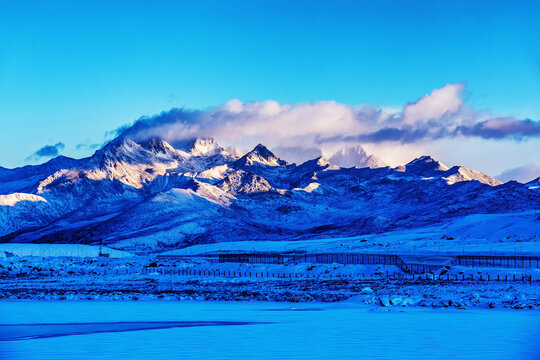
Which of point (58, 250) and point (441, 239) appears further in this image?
point (441, 239)

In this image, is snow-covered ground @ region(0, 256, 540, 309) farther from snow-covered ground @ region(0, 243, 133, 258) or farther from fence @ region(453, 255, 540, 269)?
snow-covered ground @ region(0, 243, 133, 258)

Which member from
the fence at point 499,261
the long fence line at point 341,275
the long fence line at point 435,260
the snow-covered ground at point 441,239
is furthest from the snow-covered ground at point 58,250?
the fence at point 499,261

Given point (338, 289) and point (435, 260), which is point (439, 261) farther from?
point (338, 289)

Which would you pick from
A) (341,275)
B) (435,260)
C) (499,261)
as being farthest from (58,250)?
(499,261)

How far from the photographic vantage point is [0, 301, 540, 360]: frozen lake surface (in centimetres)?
2180

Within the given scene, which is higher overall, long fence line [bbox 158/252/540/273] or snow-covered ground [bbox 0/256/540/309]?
long fence line [bbox 158/252/540/273]

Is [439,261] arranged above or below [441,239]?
below

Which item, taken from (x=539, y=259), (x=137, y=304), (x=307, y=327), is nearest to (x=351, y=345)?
(x=307, y=327)

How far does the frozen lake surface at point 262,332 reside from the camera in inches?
858

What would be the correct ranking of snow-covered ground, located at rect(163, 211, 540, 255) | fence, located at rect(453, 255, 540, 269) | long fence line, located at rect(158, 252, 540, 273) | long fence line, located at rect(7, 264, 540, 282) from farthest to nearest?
snow-covered ground, located at rect(163, 211, 540, 255) < fence, located at rect(453, 255, 540, 269) < long fence line, located at rect(158, 252, 540, 273) < long fence line, located at rect(7, 264, 540, 282)

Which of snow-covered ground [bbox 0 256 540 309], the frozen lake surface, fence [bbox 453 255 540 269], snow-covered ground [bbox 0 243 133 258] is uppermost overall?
snow-covered ground [bbox 0 243 133 258]

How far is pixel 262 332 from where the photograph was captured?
27469 mm

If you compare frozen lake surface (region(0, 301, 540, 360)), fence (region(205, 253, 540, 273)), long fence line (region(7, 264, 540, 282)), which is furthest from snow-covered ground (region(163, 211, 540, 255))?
frozen lake surface (region(0, 301, 540, 360))

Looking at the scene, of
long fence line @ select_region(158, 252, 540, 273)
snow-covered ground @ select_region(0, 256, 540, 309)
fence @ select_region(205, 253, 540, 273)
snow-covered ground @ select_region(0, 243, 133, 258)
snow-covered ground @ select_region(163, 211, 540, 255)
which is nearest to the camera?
snow-covered ground @ select_region(0, 256, 540, 309)
